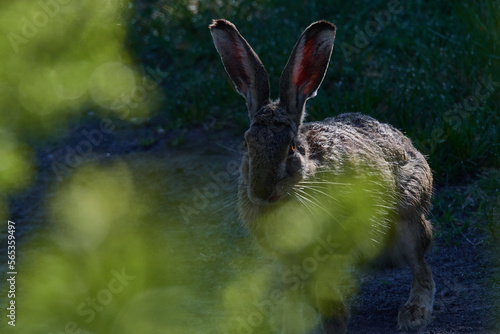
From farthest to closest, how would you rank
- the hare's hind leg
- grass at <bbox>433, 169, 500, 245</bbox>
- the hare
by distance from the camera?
grass at <bbox>433, 169, 500, 245</bbox>
the hare's hind leg
the hare

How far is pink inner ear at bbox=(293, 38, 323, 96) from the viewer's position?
4.56 m

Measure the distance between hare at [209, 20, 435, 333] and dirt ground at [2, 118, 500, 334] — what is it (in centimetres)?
20

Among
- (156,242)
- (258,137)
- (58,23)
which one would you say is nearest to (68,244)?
(156,242)

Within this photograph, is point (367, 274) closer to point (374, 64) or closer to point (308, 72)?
point (308, 72)

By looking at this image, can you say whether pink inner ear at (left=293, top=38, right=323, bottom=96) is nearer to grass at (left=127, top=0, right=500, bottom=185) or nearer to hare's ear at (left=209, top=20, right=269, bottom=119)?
hare's ear at (left=209, top=20, right=269, bottom=119)

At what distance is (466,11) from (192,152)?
9.40 ft

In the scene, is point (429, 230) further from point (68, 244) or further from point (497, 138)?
point (68, 244)

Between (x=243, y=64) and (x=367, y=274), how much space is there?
1853 mm

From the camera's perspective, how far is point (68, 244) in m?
5.87

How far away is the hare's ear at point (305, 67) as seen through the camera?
447 centimetres

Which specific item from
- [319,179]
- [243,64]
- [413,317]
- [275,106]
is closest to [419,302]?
[413,317]

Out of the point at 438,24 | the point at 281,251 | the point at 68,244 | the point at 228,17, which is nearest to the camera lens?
the point at 281,251

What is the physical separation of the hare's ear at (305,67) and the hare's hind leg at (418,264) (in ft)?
3.47

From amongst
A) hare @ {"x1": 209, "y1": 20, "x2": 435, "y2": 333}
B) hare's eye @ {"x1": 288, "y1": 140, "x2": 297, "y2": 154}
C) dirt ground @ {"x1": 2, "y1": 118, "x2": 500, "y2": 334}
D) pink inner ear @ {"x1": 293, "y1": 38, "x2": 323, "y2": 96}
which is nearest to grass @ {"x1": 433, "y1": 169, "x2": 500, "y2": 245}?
dirt ground @ {"x1": 2, "y1": 118, "x2": 500, "y2": 334}
